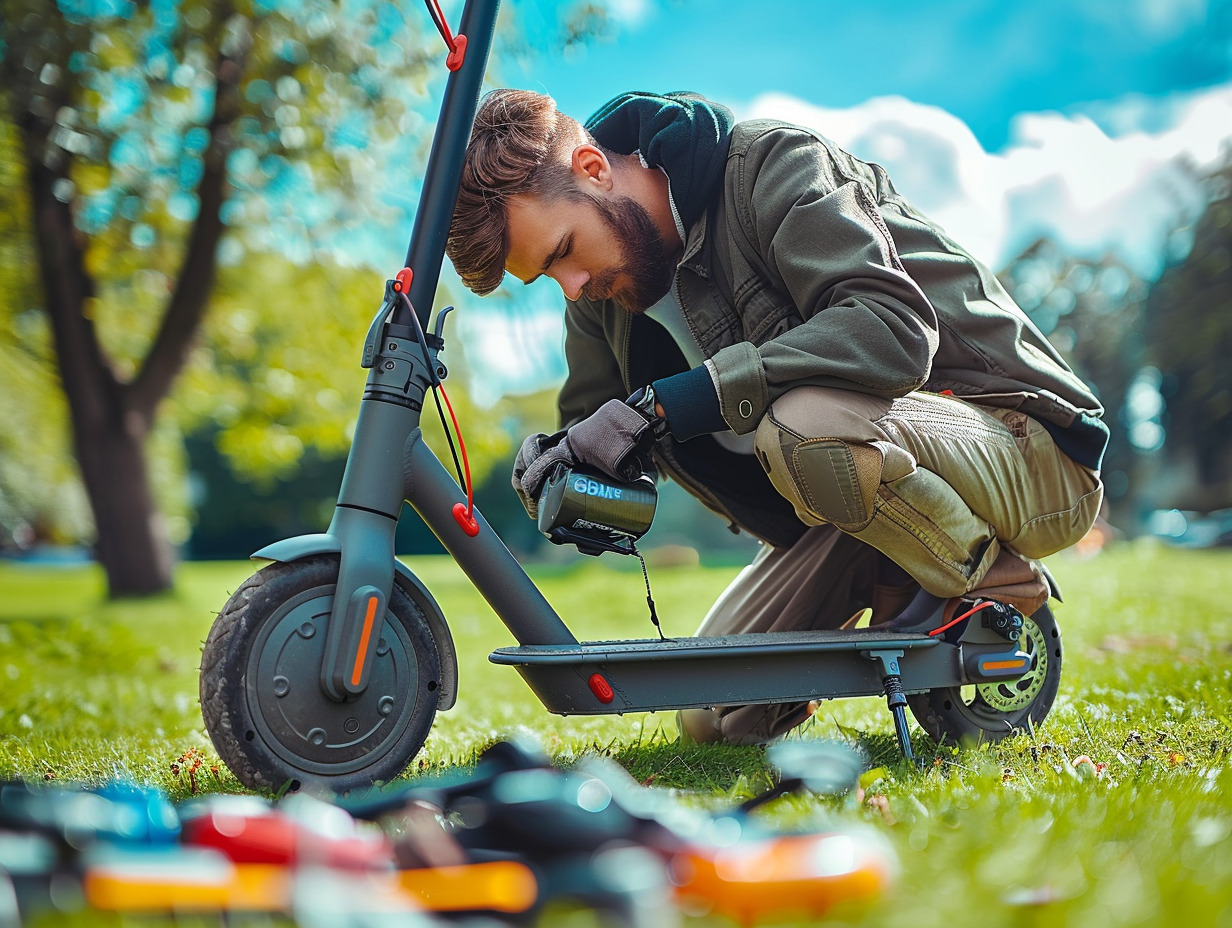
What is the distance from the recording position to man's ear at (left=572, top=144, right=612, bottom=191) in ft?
8.59

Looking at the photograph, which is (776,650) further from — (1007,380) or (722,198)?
(722,198)

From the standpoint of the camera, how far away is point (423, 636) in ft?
7.30

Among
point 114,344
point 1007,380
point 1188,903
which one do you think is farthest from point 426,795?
point 114,344

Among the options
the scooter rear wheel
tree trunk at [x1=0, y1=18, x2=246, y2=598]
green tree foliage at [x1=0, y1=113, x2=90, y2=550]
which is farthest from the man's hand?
green tree foliage at [x1=0, y1=113, x2=90, y2=550]

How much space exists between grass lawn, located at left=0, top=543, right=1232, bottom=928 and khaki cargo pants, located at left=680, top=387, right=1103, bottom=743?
0.45m

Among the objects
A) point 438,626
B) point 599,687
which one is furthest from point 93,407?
point 599,687

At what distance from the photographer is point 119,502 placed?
10.8m

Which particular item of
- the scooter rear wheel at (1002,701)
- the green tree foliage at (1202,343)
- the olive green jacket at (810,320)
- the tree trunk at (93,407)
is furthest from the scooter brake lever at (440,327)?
the green tree foliage at (1202,343)

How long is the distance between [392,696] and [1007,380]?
1.75m

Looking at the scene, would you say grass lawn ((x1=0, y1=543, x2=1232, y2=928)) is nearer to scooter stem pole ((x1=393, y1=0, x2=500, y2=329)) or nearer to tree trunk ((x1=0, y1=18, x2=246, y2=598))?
scooter stem pole ((x1=393, y1=0, x2=500, y2=329))

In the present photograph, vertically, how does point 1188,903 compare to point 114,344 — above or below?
above

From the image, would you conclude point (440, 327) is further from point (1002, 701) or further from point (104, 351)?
point (104, 351)

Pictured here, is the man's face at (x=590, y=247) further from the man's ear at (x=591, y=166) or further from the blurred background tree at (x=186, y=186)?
the blurred background tree at (x=186, y=186)

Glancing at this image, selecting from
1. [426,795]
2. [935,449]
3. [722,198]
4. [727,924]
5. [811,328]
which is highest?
[722,198]
